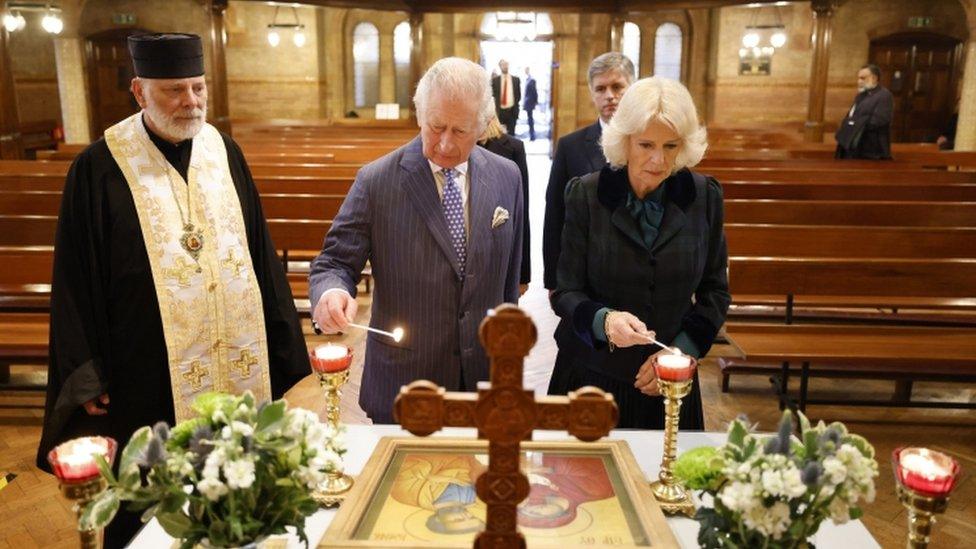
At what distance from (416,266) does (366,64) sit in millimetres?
17423

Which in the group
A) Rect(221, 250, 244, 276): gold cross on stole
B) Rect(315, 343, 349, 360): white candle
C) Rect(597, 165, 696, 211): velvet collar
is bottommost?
A: Rect(315, 343, 349, 360): white candle

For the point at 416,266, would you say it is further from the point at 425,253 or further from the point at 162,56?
the point at 162,56

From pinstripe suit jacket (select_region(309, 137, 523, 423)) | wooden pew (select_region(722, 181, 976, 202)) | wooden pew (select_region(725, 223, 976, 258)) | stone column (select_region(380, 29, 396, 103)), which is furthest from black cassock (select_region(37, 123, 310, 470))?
stone column (select_region(380, 29, 396, 103))

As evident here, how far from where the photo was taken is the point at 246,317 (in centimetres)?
241

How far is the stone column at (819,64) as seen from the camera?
12648 mm

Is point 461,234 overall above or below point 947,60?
below

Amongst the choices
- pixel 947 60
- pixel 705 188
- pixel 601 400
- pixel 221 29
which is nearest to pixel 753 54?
pixel 947 60

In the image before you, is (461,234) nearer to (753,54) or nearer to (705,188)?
(705,188)

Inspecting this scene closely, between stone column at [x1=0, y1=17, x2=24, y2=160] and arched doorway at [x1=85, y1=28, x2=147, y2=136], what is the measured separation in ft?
19.4

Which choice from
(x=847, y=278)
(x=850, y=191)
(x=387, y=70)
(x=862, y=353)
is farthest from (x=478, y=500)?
(x=387, y=70)

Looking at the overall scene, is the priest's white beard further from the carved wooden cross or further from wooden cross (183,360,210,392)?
the carved wooden cross

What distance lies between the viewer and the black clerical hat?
216 cm

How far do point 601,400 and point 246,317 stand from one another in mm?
1592

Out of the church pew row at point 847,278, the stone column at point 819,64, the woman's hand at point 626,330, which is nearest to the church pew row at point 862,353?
the church pew row at point 847,278
